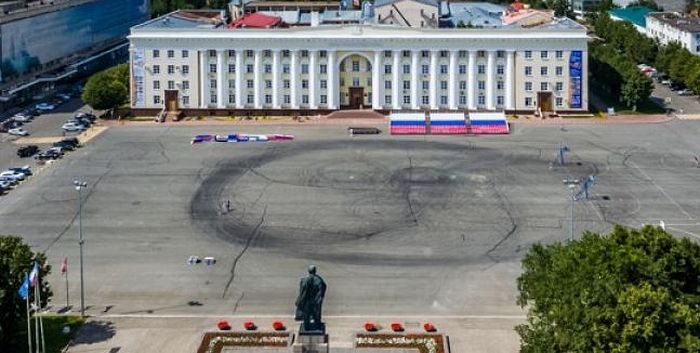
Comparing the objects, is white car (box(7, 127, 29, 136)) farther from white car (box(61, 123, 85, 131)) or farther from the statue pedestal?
the statue pedestal

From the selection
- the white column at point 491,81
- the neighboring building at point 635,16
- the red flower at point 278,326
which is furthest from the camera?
the neighboring building at point 635,16

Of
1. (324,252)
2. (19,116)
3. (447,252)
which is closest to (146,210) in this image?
(324,252)

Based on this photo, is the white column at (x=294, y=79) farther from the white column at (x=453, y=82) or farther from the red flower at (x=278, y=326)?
the red flower at (x=278, y=326)

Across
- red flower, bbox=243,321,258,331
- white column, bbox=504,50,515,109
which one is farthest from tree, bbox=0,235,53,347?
white column, bbox=504,50,515,109

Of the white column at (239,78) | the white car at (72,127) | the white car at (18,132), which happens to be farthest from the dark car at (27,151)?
the white column at (239,78)

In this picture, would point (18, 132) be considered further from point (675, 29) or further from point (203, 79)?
point (675, 29)

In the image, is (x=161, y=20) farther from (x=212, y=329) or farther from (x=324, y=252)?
(x=212, y=329)

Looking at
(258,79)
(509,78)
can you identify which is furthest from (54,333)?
(509,78)
